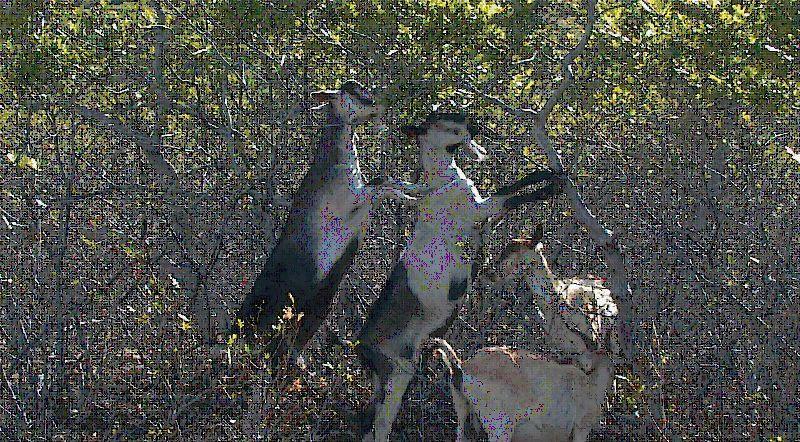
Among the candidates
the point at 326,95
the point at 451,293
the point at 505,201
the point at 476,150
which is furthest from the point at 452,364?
the point at 326,95

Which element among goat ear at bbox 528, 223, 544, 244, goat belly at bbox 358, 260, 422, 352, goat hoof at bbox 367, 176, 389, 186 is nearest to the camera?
goat ear at bbox 528, 223, 544, 244

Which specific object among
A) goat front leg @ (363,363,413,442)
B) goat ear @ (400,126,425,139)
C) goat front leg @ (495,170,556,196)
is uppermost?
goat ear @ (400,126,425,139)

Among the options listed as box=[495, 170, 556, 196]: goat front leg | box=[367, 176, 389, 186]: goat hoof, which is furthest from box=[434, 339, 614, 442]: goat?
box=[367, 176, 389, 186]: goat hoof

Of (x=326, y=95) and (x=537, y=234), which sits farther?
(x=326, y=95)

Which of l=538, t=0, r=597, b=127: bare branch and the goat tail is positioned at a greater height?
l=538, t=0, r=597, b=127: bare branch

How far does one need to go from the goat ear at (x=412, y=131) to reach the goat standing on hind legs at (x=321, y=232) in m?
0.13

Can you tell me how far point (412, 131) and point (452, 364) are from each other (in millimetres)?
630

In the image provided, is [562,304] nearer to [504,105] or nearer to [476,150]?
[476,150]

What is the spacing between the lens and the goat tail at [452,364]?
113 inches

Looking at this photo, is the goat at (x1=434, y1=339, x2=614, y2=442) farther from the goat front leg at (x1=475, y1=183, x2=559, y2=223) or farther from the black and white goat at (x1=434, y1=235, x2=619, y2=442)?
the goat front leg at (x1=475, y1=183, x2=559, y2=223)

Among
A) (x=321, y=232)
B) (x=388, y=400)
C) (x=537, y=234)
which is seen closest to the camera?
(x=537, y=234)

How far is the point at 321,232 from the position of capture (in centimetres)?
302

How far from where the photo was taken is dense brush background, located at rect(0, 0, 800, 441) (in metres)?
3.09

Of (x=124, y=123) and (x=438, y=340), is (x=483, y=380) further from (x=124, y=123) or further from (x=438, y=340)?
(x=124, y=123)
